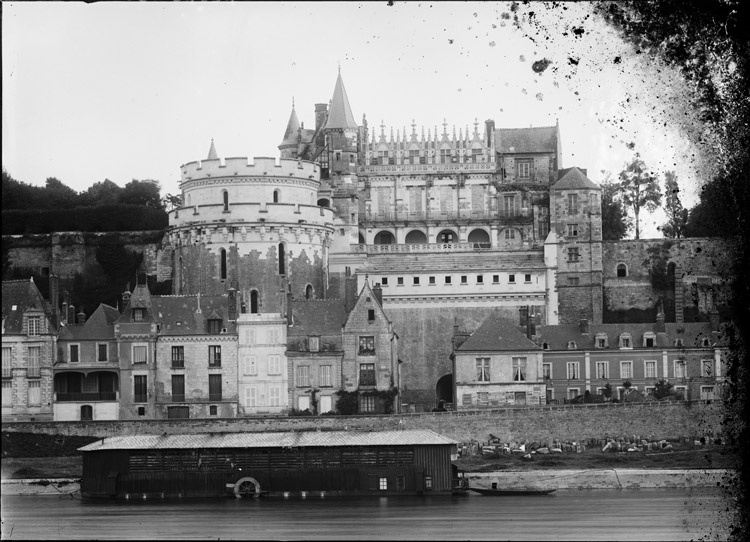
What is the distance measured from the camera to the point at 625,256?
7969cm

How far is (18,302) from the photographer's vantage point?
192 feet

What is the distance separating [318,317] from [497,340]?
7.76 metres

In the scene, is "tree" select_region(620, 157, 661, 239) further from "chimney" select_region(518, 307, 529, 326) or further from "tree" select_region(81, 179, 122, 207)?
"tree" select_region(81, 179, 122, 207)

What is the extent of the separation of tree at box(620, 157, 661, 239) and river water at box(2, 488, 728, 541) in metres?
39.5

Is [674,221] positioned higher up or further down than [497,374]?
higher up

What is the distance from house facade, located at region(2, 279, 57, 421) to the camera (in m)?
57.2

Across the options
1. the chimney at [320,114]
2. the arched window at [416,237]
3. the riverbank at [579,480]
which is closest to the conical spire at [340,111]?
the chimney at [320,114]

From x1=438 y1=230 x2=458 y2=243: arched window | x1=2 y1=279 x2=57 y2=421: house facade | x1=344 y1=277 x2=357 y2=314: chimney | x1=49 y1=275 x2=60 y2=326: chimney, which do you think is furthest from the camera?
x1=438 y1=230 x2=458 y2=243: arched window

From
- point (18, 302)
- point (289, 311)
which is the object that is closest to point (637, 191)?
point (289, 311)

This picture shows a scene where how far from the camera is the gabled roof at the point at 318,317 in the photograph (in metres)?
61.0

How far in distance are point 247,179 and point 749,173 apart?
54775 millimetres

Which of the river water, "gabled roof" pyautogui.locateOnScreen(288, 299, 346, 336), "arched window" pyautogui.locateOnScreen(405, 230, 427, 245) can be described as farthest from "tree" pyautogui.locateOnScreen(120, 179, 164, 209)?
the river water

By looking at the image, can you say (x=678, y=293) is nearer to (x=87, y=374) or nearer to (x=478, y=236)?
(x=478, y=236)

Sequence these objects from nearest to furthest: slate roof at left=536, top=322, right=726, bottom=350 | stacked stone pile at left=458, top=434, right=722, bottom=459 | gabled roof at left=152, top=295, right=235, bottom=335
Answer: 1. stacked stone pile at left=458, top=434, right=722, bottom=459
2. gabled roof at left=152, top=295, right=235, bottom=335
3. slate roof at left=536, top=322, right=726, bottom=350
